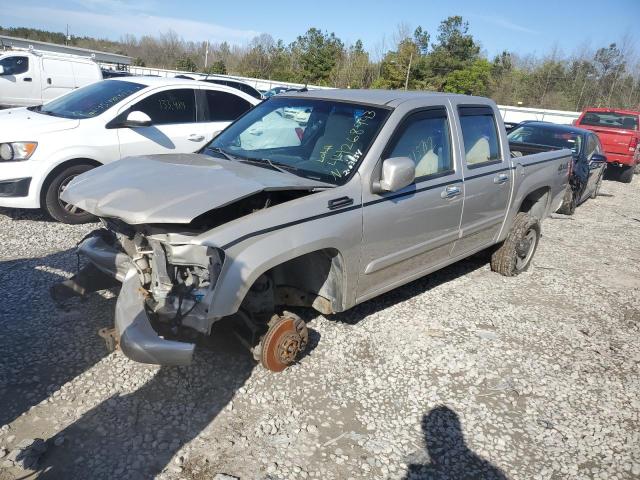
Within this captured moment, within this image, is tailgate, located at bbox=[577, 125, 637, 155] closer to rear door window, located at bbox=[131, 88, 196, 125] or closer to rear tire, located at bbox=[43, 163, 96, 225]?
rear door window, located at bbox=[131, 88, 196, 125]

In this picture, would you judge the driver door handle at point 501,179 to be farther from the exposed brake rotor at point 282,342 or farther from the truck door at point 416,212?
the exposed brake rotor at point 282,342

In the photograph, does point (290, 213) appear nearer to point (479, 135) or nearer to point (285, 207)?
point (285, 207)

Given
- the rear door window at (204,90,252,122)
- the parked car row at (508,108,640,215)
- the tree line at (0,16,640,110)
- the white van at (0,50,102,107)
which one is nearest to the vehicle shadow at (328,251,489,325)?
the parked car row at (508,108,640,215)

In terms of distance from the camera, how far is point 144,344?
105 inches

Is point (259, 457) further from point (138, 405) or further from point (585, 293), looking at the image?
point (585, 293)

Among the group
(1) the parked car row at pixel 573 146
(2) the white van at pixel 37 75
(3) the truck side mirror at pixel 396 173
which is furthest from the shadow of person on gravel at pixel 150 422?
(2) the white van at pixel 37 75

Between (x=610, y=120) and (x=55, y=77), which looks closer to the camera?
(x=55, y=77)

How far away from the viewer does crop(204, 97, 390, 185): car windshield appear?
11.9 feet

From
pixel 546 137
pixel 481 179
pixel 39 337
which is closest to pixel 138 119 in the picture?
pixel 39 337

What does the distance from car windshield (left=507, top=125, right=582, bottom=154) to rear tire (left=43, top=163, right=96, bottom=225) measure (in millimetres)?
7456

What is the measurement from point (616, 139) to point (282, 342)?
46.4 feet

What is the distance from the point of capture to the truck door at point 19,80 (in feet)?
44.8

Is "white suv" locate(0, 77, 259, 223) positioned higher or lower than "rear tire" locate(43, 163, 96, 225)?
higher

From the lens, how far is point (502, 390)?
3566 millimetres
